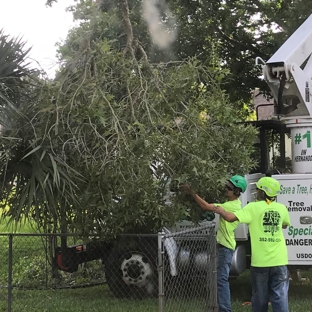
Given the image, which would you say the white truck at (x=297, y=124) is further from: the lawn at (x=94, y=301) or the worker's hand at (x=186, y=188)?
the worker's hand at (x=186, y=188)

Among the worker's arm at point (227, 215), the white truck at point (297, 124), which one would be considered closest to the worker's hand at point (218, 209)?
the worker's arm at point (227, 215)

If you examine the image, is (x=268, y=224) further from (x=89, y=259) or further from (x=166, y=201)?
(x=89, y=259)

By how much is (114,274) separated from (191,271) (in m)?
1.26

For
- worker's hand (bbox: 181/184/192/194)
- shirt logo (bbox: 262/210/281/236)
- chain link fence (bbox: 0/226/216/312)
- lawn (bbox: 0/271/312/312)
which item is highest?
worker's hand (bbox: 181/184/192/194)

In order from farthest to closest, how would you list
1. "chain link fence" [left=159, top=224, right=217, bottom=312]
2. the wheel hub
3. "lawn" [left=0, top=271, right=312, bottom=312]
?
the wheel hub → "lawn" [left=0, top=271, right=312, bottom=312] → "chain link fence" [left=159, top=224, right=217, bottom=312]

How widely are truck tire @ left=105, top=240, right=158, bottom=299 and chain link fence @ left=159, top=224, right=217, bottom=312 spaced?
0.56m

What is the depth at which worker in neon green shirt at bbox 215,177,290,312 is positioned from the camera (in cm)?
532

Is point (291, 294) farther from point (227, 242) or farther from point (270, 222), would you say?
point (270, 222)

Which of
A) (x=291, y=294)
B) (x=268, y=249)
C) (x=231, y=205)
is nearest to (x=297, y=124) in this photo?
(x=231, y=205)

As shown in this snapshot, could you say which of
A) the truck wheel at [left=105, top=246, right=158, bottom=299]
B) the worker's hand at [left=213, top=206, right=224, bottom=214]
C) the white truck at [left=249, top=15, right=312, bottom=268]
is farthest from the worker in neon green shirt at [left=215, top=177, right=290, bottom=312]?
the truck wheel at [left=105, top=246, right=158, bottom=299]

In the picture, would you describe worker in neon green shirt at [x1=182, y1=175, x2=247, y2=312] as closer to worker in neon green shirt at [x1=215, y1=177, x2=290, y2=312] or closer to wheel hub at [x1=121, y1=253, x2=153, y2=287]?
worker in neon green shirt at [x1=215, y1=177, x2=290, y2=312]

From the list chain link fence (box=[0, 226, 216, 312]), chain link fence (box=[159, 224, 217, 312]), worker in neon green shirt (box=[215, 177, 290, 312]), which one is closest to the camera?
worker in neon green shirt (box=[215, 177, 290, 312])

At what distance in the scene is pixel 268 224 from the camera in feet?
17.6

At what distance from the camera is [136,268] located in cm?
700
